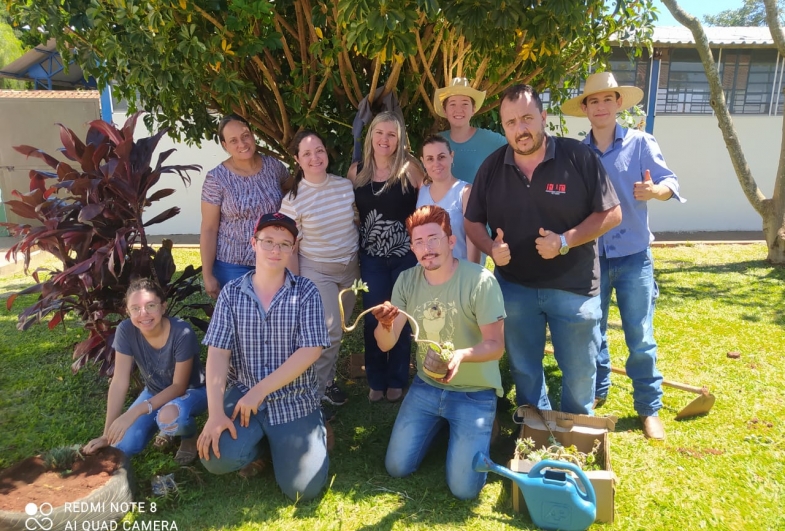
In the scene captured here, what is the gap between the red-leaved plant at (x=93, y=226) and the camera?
3547 millimetres

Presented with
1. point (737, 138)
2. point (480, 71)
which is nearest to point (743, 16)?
point (737, 138)

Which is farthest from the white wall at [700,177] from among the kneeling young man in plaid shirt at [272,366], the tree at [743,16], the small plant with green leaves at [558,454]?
the tree at [743,16]

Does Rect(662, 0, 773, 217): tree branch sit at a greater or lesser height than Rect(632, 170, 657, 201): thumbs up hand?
greater

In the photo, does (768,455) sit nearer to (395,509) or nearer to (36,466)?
(395,509)

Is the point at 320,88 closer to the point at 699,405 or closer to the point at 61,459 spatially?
the point at 61,459

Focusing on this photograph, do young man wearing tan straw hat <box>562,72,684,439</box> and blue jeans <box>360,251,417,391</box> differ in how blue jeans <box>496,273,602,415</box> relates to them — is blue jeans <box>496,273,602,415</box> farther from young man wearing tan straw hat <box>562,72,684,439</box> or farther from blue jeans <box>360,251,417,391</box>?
blue jeans <box>360,251,417,391</box>

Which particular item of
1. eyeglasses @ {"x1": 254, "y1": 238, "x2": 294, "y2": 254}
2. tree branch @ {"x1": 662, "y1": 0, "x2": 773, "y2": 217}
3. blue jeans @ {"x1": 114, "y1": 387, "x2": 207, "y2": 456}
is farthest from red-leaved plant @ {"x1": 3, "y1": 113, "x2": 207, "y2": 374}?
tree branch @ {"x1": 662, "y1": 0, "x2": 773, "y2": 217}

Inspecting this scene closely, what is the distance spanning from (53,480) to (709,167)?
40.5ft

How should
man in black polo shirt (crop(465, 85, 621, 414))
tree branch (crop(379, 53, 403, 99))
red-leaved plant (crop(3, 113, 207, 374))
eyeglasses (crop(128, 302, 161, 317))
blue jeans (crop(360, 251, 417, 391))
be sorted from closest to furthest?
man in black polo shirt (crop(465, 85, 621, 414))
eyeglasses (crop(128, 302, 161, 317))
red-leaved plant (crop(3, 113, 207, 374))
blue jeans (crop(360, 251, 417, 391))
tree branch (crop(379, 53, 403, 99))

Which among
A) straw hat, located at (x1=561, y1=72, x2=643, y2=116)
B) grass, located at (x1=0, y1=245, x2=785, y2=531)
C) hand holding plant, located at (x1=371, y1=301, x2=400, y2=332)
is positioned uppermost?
straw hat, located at (x1=561, y1=72, x2=643, y2=116)

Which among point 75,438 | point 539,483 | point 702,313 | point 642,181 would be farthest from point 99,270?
point 702,313

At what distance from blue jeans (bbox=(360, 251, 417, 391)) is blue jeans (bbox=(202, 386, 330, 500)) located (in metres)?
1.04

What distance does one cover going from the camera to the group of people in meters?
2.99

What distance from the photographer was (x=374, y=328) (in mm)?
4078
